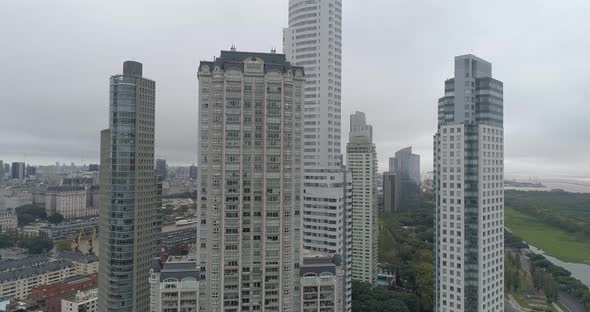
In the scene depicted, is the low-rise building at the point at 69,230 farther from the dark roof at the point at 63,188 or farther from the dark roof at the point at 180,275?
the dark roof at the point at 180,275

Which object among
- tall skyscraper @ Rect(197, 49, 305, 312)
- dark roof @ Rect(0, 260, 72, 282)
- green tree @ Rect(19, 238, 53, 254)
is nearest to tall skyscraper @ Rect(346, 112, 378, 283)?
tall skyscraper @ Rect(197, 49, 305, 312)

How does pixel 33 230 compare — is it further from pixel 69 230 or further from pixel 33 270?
pixel 33 270

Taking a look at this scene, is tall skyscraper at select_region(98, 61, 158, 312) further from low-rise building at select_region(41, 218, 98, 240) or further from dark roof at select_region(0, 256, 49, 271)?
low-rise building at select_region(41, 218, 98, 240)

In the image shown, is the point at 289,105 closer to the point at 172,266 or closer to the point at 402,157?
the point at 172,266

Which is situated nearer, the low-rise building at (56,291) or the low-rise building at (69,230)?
the low-rise building at (56,291)

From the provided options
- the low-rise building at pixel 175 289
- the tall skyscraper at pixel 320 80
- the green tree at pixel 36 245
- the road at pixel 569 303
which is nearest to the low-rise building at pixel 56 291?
the low-rise building at pixel 175 289

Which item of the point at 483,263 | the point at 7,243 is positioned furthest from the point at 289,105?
the point at 7,243
